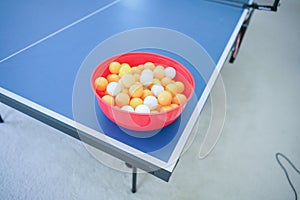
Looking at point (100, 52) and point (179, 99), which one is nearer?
point (179, 99)

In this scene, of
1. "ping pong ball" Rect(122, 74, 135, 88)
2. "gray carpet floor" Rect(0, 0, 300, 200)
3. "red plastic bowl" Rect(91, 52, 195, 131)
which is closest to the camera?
"red plastic bowl" Rect(91, 52, 195, 131)

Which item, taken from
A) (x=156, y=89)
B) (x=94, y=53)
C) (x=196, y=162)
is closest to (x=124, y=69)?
(x=156, y=89)

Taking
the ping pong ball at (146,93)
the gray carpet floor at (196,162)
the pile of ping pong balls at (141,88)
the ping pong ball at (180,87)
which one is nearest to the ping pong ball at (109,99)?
the pile of ping pong balls at (141,88)

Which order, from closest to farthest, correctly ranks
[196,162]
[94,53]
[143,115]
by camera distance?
[143,115], [94,53], [196,162]

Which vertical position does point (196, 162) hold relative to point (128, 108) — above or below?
below

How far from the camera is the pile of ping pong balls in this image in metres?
0.77

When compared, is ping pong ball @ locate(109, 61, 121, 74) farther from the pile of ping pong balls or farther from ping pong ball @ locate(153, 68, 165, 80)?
ping pong ball @ locate(153, 68, 165, 80)

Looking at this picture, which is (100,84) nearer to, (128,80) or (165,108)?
(128,80)

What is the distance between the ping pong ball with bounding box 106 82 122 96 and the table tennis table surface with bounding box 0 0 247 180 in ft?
0.29

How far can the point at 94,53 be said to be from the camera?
1118mm

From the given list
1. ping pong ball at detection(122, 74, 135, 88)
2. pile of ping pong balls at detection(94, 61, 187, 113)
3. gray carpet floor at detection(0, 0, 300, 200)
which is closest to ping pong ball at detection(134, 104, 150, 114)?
pile of ping pong balls at detection(94, 61, 187, 113)

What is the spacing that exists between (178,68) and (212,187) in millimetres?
846

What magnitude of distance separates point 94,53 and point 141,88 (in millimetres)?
412

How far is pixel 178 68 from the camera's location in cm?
90
